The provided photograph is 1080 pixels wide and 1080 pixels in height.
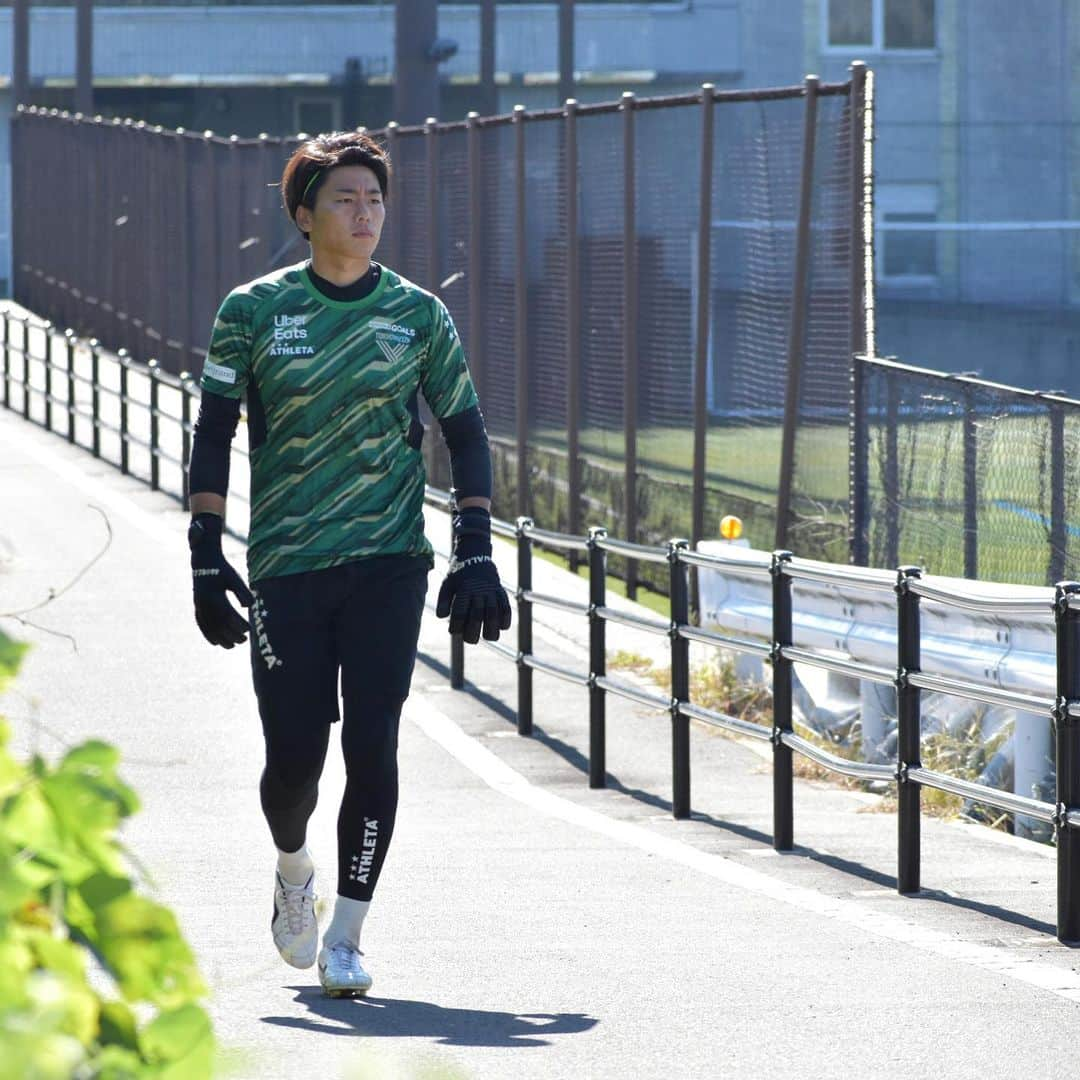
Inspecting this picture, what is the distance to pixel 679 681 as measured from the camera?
8.87m

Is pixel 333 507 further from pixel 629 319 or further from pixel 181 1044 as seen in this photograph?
pixel 629 319

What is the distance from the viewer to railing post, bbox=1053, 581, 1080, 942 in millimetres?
6260

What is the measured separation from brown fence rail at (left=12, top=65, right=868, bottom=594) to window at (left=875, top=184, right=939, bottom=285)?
63.1 ft

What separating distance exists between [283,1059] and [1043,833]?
4.56 meters

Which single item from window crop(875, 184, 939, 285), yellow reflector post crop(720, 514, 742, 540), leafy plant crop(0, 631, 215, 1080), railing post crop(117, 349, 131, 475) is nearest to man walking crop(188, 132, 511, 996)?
leafy plant crop(0, 631, 215, 1080)

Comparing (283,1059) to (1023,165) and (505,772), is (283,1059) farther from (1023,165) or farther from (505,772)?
(1023,165)

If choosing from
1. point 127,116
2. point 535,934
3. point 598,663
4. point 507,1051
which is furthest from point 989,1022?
point 127,116

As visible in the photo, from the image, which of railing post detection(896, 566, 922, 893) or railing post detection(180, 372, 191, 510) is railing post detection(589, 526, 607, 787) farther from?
railing post detection(180, 372, 191, 510)

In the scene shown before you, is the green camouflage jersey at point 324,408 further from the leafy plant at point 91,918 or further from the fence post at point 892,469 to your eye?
the fence post at point 892,469

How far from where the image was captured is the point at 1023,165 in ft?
132

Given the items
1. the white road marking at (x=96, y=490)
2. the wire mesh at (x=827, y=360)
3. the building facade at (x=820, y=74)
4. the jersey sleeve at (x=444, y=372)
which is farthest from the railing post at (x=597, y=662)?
the building facade at (x=820, y=74)

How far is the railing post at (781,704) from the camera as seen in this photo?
7.91 metres

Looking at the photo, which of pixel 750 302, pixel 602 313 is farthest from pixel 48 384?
pixel 750 302

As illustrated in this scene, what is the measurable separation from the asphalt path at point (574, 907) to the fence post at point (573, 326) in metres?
3.86
